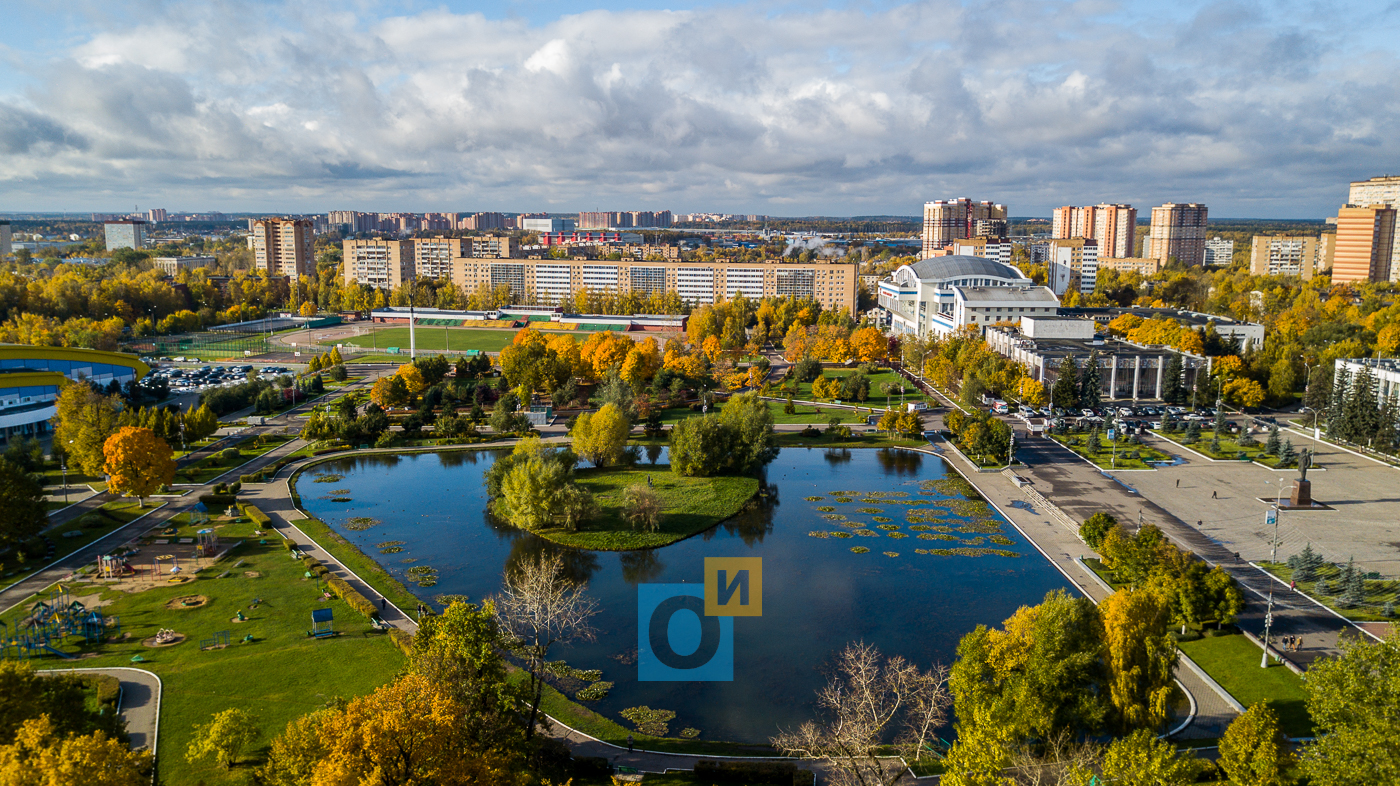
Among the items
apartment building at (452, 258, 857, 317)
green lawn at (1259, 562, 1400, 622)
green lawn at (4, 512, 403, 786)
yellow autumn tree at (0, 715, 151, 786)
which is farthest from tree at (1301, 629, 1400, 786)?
apartment building at (452, 258, 857, 317)

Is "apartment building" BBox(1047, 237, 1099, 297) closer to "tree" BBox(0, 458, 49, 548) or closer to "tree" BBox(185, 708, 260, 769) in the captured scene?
"tree" BBox(0, 458, 49, 548)

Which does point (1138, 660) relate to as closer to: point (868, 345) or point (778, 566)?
point (778, 566)

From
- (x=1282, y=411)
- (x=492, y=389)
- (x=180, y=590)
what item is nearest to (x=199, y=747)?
(x=180, y=590)

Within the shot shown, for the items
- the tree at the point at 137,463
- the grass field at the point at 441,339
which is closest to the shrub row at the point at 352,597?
the tree at the point at 137,463

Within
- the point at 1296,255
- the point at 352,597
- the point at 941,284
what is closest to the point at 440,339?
the point at 941,284

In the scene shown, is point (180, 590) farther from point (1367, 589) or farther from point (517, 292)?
point (517, 292)

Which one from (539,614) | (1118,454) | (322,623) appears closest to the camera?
(539,614)
